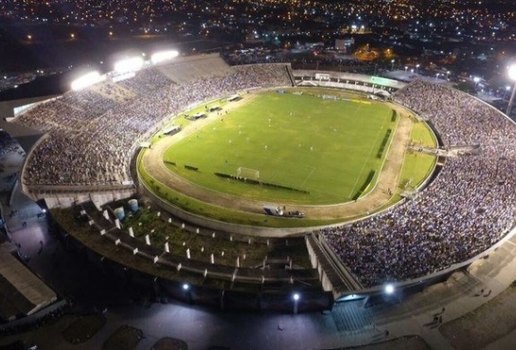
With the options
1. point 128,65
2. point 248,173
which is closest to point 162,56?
A: point 128,65

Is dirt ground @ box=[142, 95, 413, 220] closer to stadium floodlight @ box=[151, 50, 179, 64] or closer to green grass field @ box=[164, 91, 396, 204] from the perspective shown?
green grass field @ box=[164, 91, 396, 204]

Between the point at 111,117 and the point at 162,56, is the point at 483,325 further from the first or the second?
the point at 162,56

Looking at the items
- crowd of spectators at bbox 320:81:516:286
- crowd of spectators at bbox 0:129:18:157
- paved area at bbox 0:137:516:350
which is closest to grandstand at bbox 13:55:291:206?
crowd of spectators at bbox 0:129:18:157

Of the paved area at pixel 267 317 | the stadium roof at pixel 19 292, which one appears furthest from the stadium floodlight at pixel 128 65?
the stadium roof at pixel 19 292

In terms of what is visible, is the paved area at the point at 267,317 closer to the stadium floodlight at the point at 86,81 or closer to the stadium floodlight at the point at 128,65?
the stadium floodlight at the point at 86,81

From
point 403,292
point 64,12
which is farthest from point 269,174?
point 64,12
